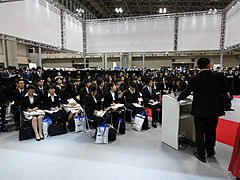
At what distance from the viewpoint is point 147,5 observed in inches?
573

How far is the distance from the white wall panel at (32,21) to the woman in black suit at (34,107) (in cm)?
451

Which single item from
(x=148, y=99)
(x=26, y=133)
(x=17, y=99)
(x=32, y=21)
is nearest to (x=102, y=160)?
(x=26, y=133)

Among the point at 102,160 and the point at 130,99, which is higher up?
the point at 130,99

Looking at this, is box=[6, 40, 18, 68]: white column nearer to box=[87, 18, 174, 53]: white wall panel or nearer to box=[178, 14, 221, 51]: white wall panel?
box=[87, 18, 174, 53]: white wall panel

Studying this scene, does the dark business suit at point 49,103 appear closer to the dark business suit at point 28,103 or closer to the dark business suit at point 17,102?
the dark business suit at point 28,103

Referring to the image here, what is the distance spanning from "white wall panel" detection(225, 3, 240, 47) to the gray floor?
756cm

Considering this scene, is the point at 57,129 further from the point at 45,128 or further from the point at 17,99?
the point at 17,99

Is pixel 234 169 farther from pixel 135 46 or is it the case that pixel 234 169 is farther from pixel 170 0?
pixel 170 0

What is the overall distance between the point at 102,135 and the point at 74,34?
9.84m

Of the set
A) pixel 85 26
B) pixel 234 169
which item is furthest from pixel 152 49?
pixel 234 169

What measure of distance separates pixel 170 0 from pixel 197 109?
504 inches

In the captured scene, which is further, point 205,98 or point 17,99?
point 17,99

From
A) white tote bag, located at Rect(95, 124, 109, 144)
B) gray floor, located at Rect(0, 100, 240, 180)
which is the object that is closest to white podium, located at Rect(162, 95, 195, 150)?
gray floor, located at Rect(0, 100, 240, 180)

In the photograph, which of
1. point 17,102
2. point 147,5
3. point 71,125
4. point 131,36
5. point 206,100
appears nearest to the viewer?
point 206,100
